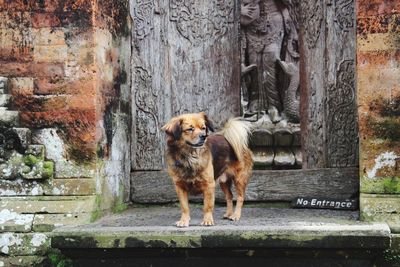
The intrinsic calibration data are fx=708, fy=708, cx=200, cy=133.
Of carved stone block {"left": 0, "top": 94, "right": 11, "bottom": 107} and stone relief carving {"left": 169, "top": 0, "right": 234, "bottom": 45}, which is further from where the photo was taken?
stone relief carving {"left": 169, "top": 0, "right": 234, "bottom": 45}

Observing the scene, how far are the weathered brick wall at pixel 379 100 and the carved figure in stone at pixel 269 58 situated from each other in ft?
12.2

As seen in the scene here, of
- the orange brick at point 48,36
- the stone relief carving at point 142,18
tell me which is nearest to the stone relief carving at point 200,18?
the stone relief carving at point 142,18

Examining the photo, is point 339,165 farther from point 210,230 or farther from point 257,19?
point 257,19

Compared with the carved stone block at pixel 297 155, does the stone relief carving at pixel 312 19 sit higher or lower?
higher

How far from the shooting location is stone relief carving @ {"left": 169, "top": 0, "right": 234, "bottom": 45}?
23.1 ft

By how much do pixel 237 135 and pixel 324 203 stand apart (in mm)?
1199

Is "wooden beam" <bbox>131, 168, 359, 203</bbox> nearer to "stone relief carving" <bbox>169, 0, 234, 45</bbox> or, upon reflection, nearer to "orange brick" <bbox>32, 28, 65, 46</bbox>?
"stone relief carving" <bbox>169, 0, 234, 45</bbox>

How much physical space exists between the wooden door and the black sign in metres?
0.21

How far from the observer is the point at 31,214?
5.55 metres

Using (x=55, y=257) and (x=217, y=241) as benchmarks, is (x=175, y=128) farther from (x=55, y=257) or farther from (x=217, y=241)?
(x=55, y=257)

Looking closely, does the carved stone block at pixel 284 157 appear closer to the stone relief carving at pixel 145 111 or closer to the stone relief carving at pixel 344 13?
the stone relief carving at pixel 145 111

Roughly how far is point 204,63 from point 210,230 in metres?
2.59

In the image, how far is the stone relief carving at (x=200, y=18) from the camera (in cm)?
704

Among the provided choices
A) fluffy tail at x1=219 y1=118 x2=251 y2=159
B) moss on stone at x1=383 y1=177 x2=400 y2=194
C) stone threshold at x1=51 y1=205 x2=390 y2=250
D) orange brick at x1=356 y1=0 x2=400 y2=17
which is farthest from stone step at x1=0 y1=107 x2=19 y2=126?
moss on stone at x1=383 y1=177 x2=400 y2=194
